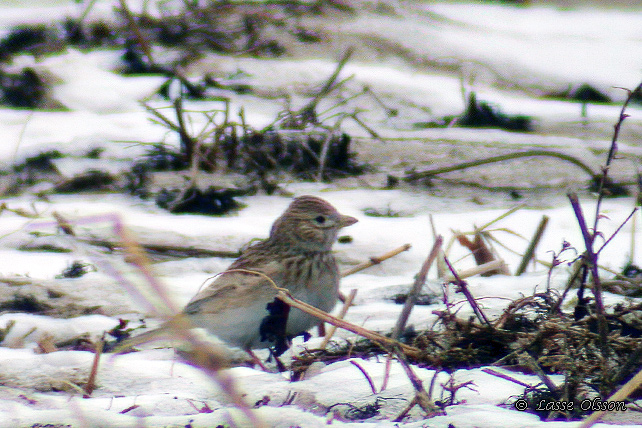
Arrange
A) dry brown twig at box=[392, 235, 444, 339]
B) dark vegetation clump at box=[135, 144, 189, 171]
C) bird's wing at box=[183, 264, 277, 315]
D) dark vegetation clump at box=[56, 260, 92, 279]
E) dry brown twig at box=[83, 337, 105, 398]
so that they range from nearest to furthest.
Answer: dry brown twig at box=[392, 235, 444, 339] → dry brown twig at box=[83, 337, 105, 398] → bird's wing at box=[183, 264, 277, 315] → dark vegetation clump at box=[56, 260, 92, 279] → dark vegetation clump at box=[135, 144, 189, 171]

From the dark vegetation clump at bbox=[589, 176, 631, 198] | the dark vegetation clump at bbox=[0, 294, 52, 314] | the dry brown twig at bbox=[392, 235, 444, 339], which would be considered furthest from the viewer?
the dark vegetation clump at bbox=[589, 176, 631, 198]

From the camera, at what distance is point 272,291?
2506 mm

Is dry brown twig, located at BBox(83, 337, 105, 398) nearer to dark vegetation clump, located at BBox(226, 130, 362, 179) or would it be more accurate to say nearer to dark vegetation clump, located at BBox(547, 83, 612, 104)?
dark vegetation clump, located at BBox(226, 130, 362, 179)

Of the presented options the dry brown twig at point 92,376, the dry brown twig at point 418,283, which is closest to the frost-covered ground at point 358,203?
the dry brown twig at point 92,376

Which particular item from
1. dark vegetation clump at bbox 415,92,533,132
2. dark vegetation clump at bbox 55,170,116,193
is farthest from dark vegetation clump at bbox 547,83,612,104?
dark vegetation clump at bbox 55,170,116,193

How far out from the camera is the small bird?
2371 millimetres

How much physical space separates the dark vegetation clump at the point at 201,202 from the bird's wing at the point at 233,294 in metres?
1.48

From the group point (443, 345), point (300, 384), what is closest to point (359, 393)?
point (300, 384)

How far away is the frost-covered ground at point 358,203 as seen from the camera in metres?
1.88

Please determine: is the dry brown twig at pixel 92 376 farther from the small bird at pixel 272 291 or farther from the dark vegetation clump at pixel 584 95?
the dark vegetation clump at pixel 584 95

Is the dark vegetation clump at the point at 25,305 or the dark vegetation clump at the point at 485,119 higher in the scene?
the dark vegetation clump at the point at 485,119

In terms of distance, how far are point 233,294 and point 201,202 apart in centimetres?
165

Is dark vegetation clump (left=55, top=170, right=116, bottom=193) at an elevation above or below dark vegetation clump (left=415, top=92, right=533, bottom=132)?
below

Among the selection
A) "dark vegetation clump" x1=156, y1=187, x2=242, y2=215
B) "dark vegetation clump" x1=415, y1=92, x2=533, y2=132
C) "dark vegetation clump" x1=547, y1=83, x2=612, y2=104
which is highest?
"dark vegetation clump" x1=547, y1=83, x2=612, y2=104
